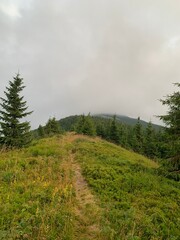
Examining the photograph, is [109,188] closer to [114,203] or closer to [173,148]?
[114,203]

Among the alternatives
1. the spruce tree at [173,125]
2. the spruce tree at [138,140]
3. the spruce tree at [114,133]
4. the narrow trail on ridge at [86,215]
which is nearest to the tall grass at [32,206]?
the narrow trail on ridge at [86,215]

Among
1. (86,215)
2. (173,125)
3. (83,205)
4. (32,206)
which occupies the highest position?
(173,125)

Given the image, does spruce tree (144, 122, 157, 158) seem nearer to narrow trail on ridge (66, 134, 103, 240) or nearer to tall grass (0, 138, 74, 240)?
narrow trail on ridge (66, 134, 103, 240)

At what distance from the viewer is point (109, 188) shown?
33.6 ft

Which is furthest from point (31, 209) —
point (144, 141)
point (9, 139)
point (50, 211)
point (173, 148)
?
point (144, 141)

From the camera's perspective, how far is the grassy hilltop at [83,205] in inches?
229

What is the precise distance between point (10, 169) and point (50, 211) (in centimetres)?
410

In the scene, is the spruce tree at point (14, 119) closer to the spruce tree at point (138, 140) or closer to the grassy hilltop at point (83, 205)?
the grassy hilltop at point (83, 205)

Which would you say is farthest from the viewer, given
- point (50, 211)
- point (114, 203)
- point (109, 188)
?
point (109, 188)

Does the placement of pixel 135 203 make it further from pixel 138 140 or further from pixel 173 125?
pixel 138 140

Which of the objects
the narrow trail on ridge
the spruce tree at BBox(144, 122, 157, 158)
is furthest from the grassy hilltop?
the spruce tree at BBox(144, 122, 157, 158)

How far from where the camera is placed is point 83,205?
8055 mm


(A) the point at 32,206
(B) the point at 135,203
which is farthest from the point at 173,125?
(A) the point at 32,206

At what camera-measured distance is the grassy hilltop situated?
582 cm
